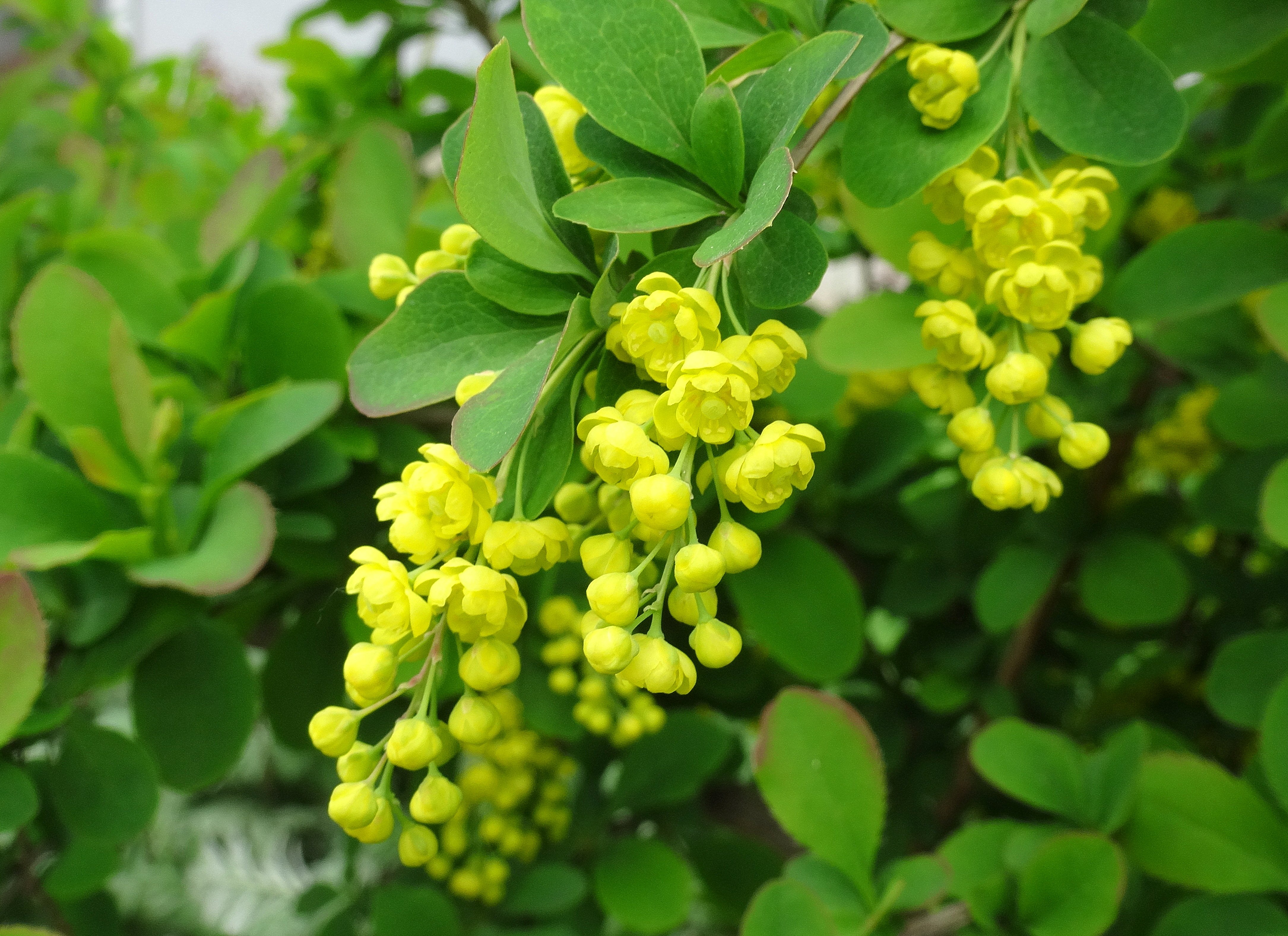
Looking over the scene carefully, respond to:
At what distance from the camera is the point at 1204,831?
2.02ft

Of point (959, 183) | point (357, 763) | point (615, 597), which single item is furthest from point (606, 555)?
point (959, 183)

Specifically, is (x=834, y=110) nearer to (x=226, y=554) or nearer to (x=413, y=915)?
(x=226, y=554)

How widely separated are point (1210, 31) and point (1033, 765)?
490mm

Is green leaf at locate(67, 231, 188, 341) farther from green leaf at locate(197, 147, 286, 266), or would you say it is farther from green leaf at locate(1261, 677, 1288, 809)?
green leaf at locate(1261, 677, 1288, 809)

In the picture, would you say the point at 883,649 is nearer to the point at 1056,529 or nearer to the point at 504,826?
the point at 1056,529

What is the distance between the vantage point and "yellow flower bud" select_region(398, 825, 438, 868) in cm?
39

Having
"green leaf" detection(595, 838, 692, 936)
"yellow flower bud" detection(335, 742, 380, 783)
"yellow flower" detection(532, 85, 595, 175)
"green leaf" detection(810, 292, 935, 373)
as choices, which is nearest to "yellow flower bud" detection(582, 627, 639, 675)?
"yellow flower bud" detection(335, 742, 380, 783)

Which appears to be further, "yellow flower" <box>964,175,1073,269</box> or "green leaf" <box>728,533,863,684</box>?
"green leaf" <box>728,533,863,684</box>

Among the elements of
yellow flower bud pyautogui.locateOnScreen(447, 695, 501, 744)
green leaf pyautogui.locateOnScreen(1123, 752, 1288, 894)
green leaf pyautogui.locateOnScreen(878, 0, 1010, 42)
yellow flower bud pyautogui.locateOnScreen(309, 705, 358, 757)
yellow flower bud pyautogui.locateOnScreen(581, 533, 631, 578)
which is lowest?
green leaf pyautogui.locateOnScreen(1123, 752, 1288, 894)

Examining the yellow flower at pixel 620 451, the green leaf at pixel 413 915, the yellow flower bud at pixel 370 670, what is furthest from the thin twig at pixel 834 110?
the green leaf at pixel 413 915

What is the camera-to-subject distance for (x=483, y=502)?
1.19 feet

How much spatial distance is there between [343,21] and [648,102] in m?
0.85

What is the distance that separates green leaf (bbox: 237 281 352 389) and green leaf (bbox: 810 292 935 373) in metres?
0.35

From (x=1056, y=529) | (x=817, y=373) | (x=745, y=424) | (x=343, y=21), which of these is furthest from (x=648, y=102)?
(x=343, y=21)
